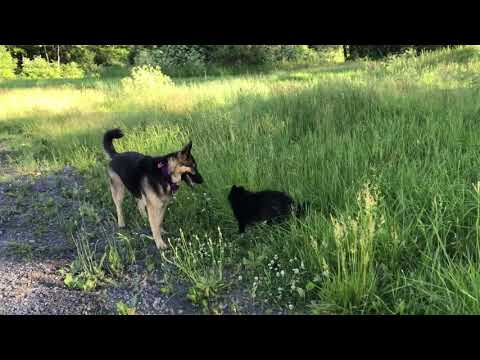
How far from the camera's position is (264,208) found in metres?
3.88

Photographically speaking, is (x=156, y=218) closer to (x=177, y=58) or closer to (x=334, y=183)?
(x=334, y=183)

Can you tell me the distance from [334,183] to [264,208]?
0.82 m

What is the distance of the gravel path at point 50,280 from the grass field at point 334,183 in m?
A: 0.27

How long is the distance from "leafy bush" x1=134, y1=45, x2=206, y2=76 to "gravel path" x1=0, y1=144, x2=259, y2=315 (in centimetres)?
2353

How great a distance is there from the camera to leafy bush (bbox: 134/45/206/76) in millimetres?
27484

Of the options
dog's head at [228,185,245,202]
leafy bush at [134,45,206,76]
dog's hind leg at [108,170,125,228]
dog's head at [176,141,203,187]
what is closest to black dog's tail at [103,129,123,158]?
dog's hind leg at [108,170,125,228]

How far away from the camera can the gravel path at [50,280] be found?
10.0 ft

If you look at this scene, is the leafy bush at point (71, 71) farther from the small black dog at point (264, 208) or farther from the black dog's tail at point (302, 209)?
the black dog's tail at point (302, 209)

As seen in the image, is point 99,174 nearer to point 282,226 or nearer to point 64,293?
point 64,293

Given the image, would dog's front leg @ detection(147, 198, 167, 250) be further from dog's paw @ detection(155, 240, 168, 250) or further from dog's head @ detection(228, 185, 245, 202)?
dog's head @ detection(228, 185, 245, 202)

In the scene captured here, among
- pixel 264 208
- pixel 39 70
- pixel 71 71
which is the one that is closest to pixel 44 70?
pixel 39 70

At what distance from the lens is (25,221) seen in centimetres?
485
